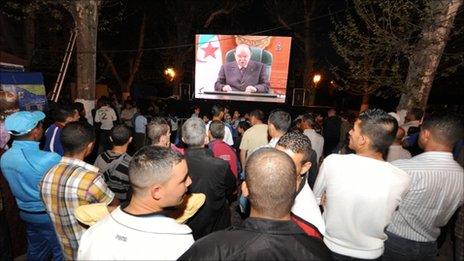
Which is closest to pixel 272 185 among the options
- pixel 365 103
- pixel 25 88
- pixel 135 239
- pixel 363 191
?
pixel 135 239

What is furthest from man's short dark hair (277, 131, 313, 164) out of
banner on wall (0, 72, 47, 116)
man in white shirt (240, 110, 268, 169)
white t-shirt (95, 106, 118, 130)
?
white t-shirt (95, 106, 118, 130)

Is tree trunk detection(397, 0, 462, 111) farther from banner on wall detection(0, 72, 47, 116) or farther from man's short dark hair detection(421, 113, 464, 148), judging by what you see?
banner on wall detection(0, 72, 47, 116)

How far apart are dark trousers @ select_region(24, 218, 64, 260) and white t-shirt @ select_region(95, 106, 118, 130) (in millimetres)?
6198

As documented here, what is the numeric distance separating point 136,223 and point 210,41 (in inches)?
499

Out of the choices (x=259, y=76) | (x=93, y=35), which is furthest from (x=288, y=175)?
(x=259, y=76)

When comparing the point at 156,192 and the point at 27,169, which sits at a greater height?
the point at 156,192

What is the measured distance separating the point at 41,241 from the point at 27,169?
28.1 inches

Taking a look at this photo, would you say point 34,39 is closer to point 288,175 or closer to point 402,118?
point 402,118

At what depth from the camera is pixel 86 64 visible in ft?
30.2

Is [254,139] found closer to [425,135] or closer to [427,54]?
[425,135]

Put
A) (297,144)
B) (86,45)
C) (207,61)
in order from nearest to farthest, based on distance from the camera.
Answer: (297,144)
(86,45)
(207,61)

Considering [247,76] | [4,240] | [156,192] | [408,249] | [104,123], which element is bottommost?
[4,240]

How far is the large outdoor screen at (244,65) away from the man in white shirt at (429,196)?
10822 millimetres

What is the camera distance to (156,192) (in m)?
1.85
